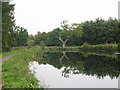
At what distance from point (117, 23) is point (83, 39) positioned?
14850 mm

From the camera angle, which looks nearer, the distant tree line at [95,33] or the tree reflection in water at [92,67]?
the tree reflection in water at [92,67]

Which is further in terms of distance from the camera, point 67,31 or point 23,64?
point 67,31

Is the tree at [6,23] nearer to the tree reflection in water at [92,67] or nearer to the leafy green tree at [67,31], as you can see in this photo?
the tree reflection in water at [92,67]

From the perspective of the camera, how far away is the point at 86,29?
73062 mm

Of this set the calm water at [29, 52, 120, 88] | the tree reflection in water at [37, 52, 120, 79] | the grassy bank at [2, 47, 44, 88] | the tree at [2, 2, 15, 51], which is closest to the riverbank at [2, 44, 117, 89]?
the grassy bank at [2, 47, 44, 88]

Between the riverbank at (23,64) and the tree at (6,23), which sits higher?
the tree at (6,23)

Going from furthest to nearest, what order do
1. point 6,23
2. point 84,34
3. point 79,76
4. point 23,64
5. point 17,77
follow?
point 84,34 → point 6,23 → point 23,64 → point 79,76 → point 17,77

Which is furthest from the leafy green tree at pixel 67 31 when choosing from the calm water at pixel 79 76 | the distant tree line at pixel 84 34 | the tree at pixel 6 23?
the calm water at pixel 79 76

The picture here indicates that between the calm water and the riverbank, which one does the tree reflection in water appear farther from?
the riverbank

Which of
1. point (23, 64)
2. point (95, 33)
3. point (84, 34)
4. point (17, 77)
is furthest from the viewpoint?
point (84, 34)

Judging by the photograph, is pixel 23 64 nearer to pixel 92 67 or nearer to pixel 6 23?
pixel 92 67

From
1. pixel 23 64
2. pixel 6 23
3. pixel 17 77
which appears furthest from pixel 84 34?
pixel 17 77

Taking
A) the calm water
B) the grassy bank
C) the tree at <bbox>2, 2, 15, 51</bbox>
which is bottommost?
the calm water

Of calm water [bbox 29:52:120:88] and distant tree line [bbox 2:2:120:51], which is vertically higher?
distant tree line [bbox 2:2:120:51]
